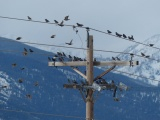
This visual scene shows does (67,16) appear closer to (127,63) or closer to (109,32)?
(109,32)

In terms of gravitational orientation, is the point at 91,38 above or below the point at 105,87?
above

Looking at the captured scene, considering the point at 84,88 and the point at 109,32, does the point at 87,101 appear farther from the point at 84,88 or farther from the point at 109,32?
the point at 109,32

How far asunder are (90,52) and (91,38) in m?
0.93

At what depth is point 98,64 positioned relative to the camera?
30969 millimetres

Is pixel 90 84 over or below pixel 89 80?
below

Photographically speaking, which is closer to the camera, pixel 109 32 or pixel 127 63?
pixel 127 63

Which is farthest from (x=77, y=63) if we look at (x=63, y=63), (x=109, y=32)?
(x=109, y=32)

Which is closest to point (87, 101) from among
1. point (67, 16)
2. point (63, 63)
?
point (63, 63)

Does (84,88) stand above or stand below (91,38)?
below

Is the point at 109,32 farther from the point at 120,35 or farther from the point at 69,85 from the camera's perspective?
the point at 69,85

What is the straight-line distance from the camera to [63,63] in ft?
105

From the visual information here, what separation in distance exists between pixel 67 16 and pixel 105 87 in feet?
15.1

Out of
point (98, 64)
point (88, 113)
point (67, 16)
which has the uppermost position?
point (67, 16)

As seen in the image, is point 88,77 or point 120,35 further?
point 120,35
